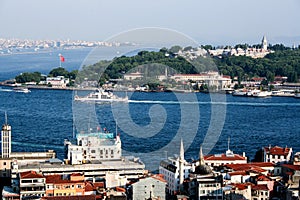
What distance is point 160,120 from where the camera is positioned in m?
16.7

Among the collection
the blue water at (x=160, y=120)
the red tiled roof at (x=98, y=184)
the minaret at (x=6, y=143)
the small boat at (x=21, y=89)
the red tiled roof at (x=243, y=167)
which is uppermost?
the minaret at (x=6, y=143)

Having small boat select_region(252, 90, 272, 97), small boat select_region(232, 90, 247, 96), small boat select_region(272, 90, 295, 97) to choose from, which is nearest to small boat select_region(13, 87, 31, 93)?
small boat select_region(232, 90, 247, 96)

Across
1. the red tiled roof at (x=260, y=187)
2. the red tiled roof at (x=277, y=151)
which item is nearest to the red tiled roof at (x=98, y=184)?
the red tiled roof at (x=260, y=187)

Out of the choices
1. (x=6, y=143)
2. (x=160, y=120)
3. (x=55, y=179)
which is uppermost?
(x=6, y=143)

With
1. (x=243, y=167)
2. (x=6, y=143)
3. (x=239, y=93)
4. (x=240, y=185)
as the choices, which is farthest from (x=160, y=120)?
(x=239, y=93)

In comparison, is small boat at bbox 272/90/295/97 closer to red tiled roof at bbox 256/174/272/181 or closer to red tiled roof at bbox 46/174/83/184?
red tiled roof at bbox 256/174/272/181

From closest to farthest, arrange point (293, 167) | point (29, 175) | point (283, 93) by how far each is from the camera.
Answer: point (29, 175) < point (293, 167) < point (283, 93)

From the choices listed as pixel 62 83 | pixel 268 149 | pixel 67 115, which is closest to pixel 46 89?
pixel 62 83

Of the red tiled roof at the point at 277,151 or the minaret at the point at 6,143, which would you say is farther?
the red tiled roof at the point at 277,151

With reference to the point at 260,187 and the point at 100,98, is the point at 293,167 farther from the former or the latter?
the point at 100,98

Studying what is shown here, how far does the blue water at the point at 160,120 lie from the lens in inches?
507

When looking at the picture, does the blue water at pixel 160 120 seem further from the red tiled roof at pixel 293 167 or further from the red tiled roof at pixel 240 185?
the red tiled roof at pixel 240 185

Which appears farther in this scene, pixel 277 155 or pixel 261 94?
pixel 261 94

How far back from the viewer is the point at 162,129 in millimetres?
14930
